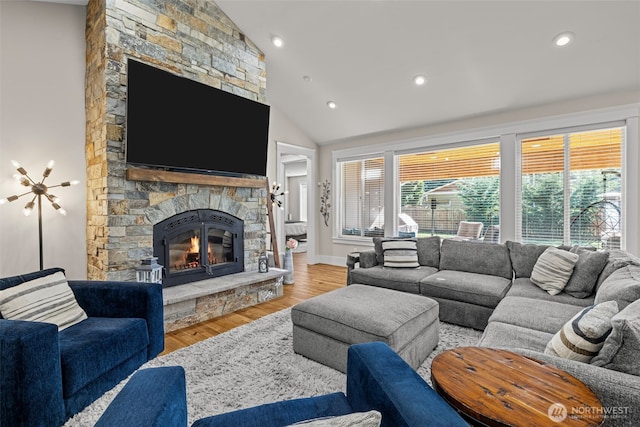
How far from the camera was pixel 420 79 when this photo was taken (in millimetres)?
4074

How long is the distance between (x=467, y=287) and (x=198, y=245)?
2.93 meters

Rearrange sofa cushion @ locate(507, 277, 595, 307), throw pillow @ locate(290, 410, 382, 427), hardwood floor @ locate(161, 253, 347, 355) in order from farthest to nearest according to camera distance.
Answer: hardwood floor @ locate(161, 253, 347, 355)
sofa cushion @ locate(507, 277, 595, 307)
throw pillow @ locate(290, 410, 382, 427)

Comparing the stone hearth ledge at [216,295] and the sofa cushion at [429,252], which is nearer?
the stone hearth ledge at [216,295]

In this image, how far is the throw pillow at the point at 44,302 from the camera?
179cm

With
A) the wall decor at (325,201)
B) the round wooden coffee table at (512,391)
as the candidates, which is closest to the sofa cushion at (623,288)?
the round wooden coffee table at (512,391)

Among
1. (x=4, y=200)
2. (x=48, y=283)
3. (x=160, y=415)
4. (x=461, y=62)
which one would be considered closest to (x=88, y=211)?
(x=4, y=200)

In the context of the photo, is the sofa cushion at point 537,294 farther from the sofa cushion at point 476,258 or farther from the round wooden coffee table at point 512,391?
the round wooden coffee table at point 512,391

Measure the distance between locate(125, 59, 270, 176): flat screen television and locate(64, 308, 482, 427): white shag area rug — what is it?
185 centimetres

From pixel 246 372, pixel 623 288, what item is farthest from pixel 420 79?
pixel 246 372

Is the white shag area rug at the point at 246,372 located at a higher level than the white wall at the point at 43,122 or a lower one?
lower

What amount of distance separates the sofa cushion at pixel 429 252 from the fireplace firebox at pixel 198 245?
231 cm

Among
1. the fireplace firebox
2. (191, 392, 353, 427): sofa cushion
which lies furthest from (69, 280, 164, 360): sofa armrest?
(191, 392, 353, 427): sofa cushion

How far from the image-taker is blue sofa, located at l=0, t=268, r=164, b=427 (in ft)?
4.66

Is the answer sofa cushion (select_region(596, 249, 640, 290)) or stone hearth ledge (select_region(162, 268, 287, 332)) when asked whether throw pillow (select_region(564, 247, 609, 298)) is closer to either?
sofa cushion (select_region(596, 249, 640, 290))
